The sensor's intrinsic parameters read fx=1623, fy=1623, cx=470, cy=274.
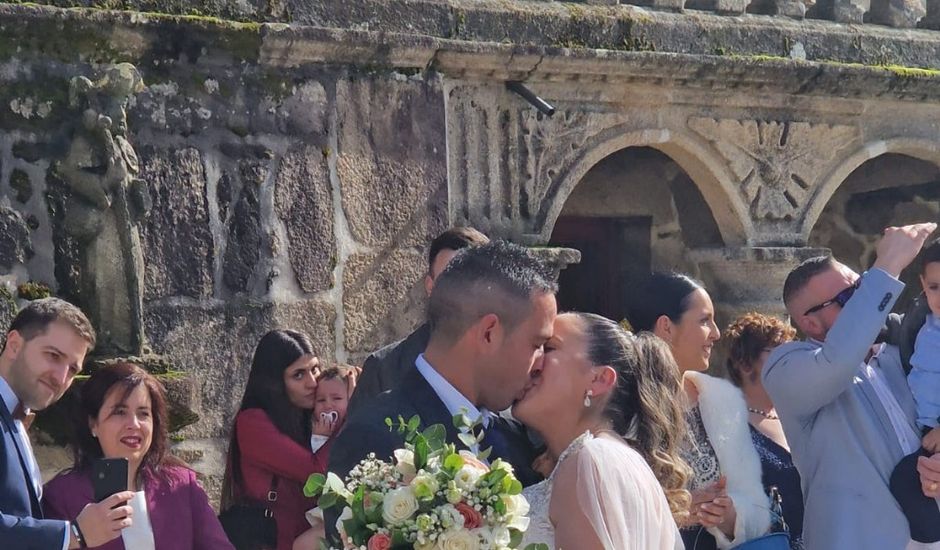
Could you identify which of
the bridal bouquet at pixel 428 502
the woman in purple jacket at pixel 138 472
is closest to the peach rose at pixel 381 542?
the bridal bouquet at pixel 428 502

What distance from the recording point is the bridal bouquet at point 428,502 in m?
3.07

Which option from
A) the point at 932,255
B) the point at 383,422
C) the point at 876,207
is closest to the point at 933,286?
the point at 932,255

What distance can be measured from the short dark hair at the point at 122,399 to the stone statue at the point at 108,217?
0.61m

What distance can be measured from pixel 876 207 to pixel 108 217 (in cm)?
490

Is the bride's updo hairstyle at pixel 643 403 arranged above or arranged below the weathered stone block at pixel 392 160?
below

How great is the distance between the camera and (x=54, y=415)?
5000 millimetres

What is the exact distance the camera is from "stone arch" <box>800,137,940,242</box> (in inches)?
296

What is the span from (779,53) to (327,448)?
323cm

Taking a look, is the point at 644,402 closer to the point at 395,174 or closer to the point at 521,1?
the point at 395,174

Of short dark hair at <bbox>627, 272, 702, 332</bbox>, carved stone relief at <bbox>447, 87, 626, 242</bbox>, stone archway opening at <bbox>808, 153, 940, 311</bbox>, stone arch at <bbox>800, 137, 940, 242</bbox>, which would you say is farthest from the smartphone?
stone archway opening at <bbox>808, 153, 940, 311</bbox>

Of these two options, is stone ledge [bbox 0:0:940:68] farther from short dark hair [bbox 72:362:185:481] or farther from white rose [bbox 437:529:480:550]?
white rose [bbox 437:529:480:550]

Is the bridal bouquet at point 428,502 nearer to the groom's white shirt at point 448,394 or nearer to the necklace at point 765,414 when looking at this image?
the groom's white shirt at point 448,394

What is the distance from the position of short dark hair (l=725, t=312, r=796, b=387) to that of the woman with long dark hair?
1.36 metres

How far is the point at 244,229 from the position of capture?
5859mm
